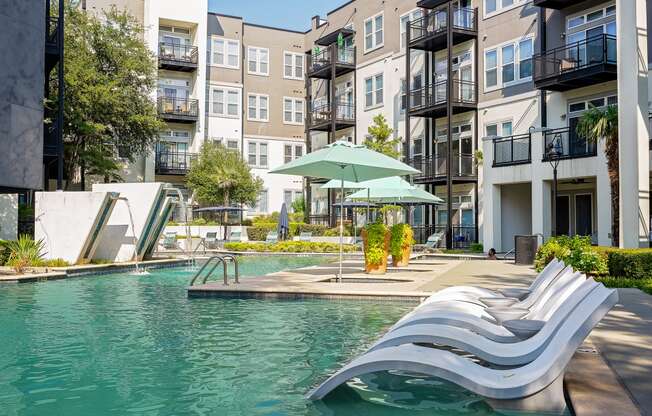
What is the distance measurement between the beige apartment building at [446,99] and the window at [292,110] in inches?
2.9

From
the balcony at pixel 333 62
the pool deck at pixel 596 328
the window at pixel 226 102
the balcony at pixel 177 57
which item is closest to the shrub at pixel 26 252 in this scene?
the pool deck at pixel 596 328

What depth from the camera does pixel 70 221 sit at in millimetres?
18406

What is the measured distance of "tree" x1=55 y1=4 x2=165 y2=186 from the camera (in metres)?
30.8

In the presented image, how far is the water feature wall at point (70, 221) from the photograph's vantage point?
18250 millimetres

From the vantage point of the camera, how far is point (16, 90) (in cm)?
1853

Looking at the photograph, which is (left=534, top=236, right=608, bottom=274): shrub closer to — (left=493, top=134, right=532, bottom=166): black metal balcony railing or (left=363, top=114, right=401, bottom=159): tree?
(left=493, top=134, right=532, bottom=166): black metal balcony railing

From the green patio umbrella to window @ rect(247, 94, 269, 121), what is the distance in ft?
98.0

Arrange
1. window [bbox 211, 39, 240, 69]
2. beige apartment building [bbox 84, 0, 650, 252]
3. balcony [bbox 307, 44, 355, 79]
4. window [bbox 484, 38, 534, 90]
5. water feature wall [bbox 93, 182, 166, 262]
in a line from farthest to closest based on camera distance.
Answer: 1. window [bbox 211, 39, 240, 69]
2. balcony [bbox 307, 44, 355, 79]
3. window [bbox 484, 38, 534, 90]
4. beige apartment building [bbox 84, 0, 650, 252]
5. water feature wall [bbox 93, 182, 166, 262]

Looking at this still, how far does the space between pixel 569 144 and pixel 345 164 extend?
41.0ft

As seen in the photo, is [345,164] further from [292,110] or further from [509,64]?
[292,110]

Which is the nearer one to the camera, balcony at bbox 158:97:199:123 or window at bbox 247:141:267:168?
balcony at bbox 158:97:199:123

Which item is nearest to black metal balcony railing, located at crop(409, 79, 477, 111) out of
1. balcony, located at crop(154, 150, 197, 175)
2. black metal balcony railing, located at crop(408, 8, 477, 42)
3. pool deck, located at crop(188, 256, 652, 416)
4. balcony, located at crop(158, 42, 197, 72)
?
black metal balcony railing, located at crop(408, 8, 477, 42)

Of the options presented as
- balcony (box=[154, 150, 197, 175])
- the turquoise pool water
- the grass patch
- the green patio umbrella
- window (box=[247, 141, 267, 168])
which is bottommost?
the turquoise pool water

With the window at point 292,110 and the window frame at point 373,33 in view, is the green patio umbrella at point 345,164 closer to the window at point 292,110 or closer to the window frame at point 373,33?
the window frame at point 373,33
